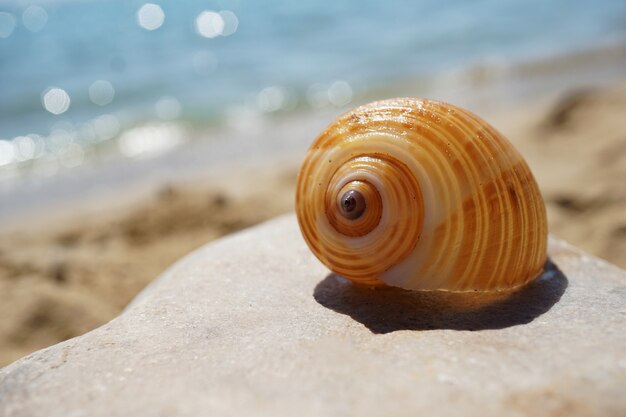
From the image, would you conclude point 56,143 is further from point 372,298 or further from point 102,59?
point 372,298

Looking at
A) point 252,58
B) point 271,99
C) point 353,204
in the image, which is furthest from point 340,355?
point 252,58

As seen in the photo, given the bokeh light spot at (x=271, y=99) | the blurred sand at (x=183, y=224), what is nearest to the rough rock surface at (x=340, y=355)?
the blurred sand at (x=183, y=224)

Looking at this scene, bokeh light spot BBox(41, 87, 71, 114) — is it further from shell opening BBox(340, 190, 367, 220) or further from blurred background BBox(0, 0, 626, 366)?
shell opening BBox(340, 190, 367, 220)

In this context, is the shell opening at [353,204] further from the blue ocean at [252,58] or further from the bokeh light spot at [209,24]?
the bokeh light spot at [209,24]

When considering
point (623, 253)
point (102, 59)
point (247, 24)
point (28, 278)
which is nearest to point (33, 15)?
point (247, 24)

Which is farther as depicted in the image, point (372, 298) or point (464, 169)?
point (372, 298)

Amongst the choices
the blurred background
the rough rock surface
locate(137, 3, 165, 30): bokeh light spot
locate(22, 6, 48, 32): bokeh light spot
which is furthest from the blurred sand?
locate(22, 6, 48, 32): bokeh light spot

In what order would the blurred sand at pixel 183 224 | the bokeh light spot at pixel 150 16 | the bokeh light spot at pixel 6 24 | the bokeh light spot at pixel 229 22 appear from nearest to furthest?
the blurred sand at pixel 183 224 → the bokeh light spot at pixel 229 22 → the bokeh light spot at pixel 150 16 → the bokeh light spot at pixel 6 24
